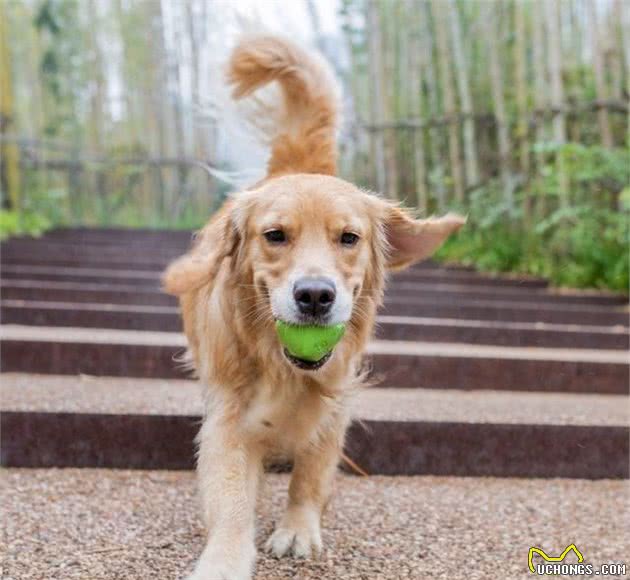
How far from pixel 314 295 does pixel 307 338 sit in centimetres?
16

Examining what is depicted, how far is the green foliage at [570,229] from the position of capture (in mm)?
7191

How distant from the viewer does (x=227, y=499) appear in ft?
7.32

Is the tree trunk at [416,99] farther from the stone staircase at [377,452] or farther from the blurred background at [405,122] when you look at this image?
the stone staircase at [377,452]

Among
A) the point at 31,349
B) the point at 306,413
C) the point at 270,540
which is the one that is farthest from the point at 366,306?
the point at 31,349

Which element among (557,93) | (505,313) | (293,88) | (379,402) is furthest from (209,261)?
(557,93)

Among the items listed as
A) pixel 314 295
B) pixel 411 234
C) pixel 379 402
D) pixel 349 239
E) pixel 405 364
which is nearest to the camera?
pixel 314 295

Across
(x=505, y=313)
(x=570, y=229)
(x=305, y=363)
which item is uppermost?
(x=305, y=363)

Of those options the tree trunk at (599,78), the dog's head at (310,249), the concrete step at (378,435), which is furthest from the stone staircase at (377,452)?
the tree trunk at (599,78)

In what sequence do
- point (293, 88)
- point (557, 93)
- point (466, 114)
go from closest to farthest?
point (293, 88), point (557, 93), point (466, 114)

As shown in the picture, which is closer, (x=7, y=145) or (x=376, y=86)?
(x=376, y=86)

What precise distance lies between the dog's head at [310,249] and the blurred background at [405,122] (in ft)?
4.32

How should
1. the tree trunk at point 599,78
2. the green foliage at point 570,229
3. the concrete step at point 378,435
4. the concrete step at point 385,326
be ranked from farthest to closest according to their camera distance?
the tree trunk at point 599,78 → the green foliage at point 570,229 → the concrete step at point 385,326 → the concrete step at point 378,435

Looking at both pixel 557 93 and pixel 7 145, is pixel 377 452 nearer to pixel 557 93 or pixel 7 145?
pixel 557 93

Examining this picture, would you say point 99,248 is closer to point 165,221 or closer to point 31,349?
point 31,349
